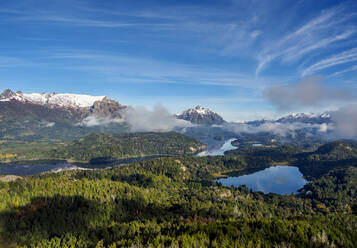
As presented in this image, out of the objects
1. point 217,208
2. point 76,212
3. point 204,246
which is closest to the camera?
point 204,246

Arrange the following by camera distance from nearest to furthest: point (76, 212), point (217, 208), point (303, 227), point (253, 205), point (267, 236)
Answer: point (267, 236) < point (303, 227) < point (76, 212) < point (217, 208) < point (253, 205)

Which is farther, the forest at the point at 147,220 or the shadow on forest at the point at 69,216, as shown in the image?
the shadow on forest at the point at 69,216

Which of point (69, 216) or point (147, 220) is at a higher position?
point (147, 220)

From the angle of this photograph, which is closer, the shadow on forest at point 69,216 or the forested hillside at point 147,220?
the forested hillside at point 147,220

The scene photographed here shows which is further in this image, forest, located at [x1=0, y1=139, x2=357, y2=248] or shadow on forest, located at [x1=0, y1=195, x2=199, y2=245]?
shadow on forest, located at [x1=0, y1=195, x2=199, y2=245]

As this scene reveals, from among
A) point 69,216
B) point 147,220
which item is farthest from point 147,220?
point 69,216

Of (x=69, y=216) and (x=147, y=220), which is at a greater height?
(x=147, y=220)

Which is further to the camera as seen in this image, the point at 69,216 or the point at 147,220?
the point at 69,216

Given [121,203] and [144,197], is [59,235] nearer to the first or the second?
[121,203]

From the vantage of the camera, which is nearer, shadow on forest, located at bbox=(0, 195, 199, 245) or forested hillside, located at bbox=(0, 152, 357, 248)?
forested hillside, located at bbox=(0, 152, 357, 248)

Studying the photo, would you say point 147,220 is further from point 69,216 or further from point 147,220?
point 69,216

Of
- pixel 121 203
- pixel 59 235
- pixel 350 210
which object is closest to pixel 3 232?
pixel 59 235
